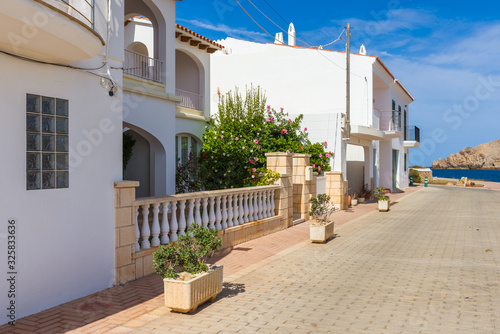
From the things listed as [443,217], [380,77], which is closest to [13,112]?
[443,217]

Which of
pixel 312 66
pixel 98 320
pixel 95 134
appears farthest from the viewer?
pixel 312 66

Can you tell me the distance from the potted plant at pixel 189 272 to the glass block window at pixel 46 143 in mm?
1630

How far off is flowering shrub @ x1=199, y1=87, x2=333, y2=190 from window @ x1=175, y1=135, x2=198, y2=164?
1.97 ft

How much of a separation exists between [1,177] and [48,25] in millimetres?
1755

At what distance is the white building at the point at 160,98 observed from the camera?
11492mm

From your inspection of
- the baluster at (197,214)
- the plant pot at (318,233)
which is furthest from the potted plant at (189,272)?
the plant pot at (318,233)

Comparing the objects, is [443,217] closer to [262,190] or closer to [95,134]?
[262,190]

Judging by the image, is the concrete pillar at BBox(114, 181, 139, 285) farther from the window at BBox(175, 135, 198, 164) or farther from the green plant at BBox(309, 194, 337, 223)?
the window at BBox(175, 135, 198, 164)

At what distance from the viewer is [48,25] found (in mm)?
4582

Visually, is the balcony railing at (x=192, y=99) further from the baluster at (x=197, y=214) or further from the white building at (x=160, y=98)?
the baluster at (x=197, y=214)

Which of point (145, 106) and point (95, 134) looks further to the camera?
point (145, 106)

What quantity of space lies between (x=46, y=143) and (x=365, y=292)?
15.7ft

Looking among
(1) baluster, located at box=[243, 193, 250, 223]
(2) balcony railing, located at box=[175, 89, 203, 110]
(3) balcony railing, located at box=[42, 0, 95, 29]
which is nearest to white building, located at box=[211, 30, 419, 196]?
(2) balcony railing, located at box=[175, 89, 203, 110]

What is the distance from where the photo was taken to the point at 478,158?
15925 centimetres
